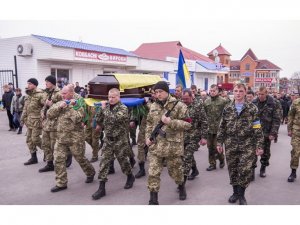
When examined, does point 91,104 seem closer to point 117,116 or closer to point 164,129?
point 117,116

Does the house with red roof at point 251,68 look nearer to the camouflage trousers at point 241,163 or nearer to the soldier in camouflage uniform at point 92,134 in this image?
the soldier in camouflage uniform at point 92,134

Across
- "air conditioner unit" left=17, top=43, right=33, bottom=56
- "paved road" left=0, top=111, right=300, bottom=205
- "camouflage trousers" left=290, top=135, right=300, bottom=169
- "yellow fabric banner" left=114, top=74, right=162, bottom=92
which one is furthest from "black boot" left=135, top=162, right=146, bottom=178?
"air conditioner unit" left=17, top=43, right=33, bottom=56

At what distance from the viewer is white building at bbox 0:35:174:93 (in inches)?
568

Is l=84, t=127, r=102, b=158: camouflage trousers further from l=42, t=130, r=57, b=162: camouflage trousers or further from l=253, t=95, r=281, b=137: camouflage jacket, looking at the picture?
l=253, t=95, r=281, b=137: camouflage jacket

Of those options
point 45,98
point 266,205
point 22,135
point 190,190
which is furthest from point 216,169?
point 22,135

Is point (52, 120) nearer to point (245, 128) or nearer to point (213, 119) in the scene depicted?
point (213, 119)

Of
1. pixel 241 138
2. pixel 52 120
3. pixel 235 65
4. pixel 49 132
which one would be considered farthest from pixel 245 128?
pixel 235 65

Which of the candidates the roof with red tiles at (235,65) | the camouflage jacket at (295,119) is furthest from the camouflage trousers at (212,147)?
the roof with red tiles at (235,65)

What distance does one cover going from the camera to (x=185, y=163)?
4.96 meters

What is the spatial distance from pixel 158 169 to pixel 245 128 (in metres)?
1.46

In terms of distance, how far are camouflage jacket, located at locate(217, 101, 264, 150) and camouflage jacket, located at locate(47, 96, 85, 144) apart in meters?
2.66

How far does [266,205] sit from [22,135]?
9054mm

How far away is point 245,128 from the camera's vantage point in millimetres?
4148

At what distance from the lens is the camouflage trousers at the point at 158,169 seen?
13.2 ft
